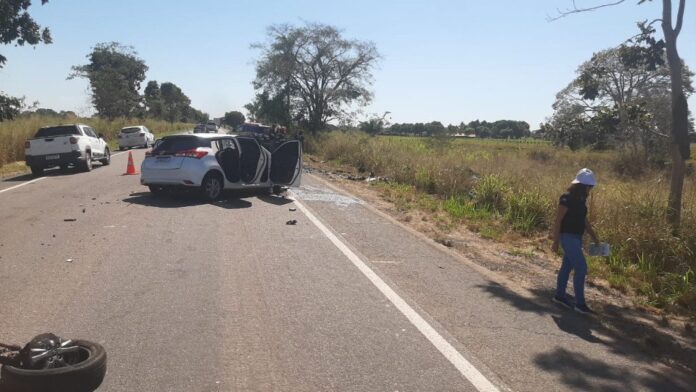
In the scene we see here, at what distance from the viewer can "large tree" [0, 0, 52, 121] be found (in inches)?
1000

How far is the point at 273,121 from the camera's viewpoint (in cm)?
4844

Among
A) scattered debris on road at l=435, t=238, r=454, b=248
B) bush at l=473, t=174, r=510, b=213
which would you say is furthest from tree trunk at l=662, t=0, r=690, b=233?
bush at l=473, t=174, r=510, b=213

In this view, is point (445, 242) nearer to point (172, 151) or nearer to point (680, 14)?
point (680, 14)

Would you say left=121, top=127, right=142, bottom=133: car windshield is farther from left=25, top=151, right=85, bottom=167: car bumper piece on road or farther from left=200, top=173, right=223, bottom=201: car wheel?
left=200, top=173, right=223, bottom=201: car wheel

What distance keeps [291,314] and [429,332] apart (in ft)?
4.44

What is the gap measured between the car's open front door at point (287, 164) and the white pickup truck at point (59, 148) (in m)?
8.73

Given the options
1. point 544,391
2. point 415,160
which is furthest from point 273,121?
point 544,391

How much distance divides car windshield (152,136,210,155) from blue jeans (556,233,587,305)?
30.6 ft

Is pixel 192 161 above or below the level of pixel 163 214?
above

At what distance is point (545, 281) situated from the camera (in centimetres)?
794

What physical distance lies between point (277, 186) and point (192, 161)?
301cm

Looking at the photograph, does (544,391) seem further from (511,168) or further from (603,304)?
(511,168)

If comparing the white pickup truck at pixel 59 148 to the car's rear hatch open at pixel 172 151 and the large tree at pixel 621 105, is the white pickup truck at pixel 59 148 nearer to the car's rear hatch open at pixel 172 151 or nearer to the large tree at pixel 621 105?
the car's rear hatch open at pixel 172 151

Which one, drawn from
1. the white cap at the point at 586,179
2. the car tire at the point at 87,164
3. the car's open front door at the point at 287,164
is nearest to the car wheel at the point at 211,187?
the car's open front door at the point at 287,164
